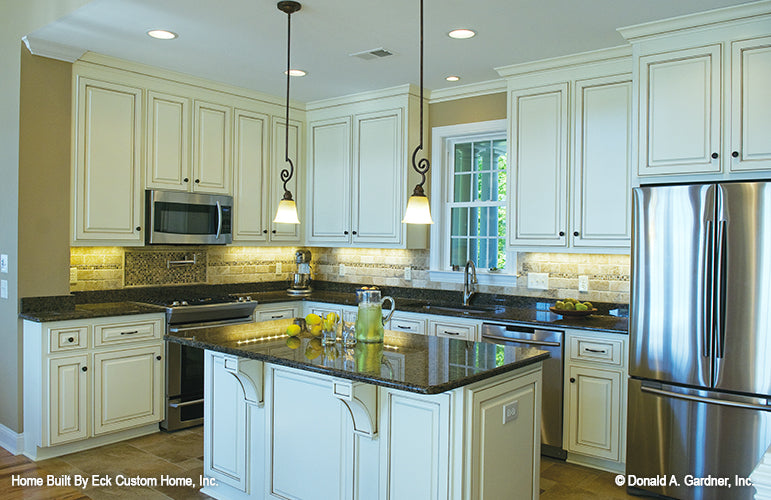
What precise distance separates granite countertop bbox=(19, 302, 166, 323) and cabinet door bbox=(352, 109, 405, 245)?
1.86 meters

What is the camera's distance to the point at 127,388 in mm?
4148

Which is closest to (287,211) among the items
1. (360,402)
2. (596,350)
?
(360,402)

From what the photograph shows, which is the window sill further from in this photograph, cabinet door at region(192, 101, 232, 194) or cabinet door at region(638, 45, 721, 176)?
cabinet door at region(192, 101, 232, 194)

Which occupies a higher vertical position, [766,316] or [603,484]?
[766,316]

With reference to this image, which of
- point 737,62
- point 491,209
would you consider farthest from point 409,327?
point 737,62

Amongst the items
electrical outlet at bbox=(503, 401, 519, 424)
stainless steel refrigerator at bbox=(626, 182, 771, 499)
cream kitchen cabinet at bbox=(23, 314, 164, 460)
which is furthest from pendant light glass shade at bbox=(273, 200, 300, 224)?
stainless steel refrigerator at bbox=(626, 182, 771, 499)

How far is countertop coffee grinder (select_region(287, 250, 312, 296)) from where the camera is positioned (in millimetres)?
5691

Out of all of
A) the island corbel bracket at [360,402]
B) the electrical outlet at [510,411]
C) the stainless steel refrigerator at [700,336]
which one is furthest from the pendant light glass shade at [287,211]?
the stainless steel refrigerator at [700,336]

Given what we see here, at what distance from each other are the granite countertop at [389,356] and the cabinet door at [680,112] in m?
1.48

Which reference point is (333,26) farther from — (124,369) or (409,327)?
Result: (124,369)

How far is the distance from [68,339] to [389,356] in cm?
238

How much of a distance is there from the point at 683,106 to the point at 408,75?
6.65 ft

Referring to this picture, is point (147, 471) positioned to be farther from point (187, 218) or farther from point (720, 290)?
point (720, 290)

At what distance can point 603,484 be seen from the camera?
11.6ft
